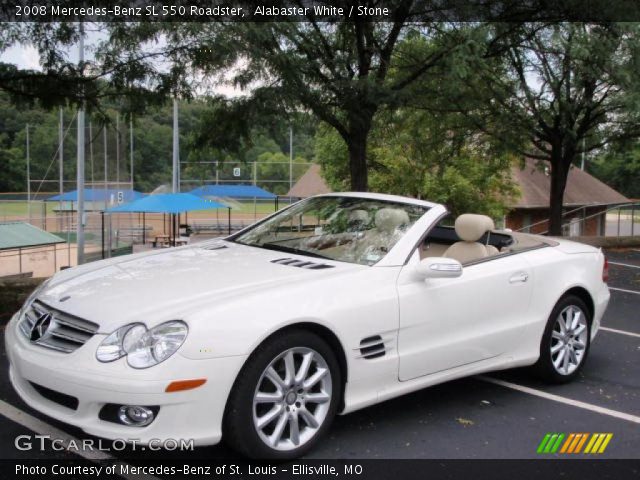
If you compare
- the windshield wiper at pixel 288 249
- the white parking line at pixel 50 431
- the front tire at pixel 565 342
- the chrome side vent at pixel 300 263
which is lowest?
the white parking line at pixel 50 431

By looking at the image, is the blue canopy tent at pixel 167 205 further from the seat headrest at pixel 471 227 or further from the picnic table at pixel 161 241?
the seat headrest at pixel 471 227

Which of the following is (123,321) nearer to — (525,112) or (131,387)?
(131,387)

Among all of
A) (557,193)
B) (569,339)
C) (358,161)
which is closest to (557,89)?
(557,193)

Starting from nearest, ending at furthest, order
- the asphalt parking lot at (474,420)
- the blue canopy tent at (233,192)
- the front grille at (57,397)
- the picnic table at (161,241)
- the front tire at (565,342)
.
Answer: the front grille at (57,397)
the asphalt parking lot at (474,420)
the front tire at (565,342)
the picnic table at (161,241)
the blue canopy tent at (233,192)

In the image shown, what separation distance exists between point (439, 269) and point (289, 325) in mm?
1057

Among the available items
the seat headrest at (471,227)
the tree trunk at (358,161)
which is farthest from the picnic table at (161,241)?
the seat headrest at (471,227)

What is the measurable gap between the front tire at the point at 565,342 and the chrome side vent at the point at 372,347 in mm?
1681

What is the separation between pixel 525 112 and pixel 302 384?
49.8ft

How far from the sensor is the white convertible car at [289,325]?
3229 millimetres

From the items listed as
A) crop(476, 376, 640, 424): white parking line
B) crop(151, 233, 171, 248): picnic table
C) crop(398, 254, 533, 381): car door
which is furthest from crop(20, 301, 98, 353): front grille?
crop(151, 233, 171, 248): picnic table

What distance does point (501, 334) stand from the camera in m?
4.67

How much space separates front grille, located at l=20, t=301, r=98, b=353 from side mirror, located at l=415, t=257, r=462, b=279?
1.92 metres

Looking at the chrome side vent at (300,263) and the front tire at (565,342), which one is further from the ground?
the chrome side vent at (300,263)

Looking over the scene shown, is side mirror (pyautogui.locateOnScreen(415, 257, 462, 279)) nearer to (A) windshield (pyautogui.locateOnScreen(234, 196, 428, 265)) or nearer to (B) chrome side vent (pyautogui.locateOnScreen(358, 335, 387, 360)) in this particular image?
(A) windshield (pyautogui.locateOnScreen(234, 196, 428, 265))
